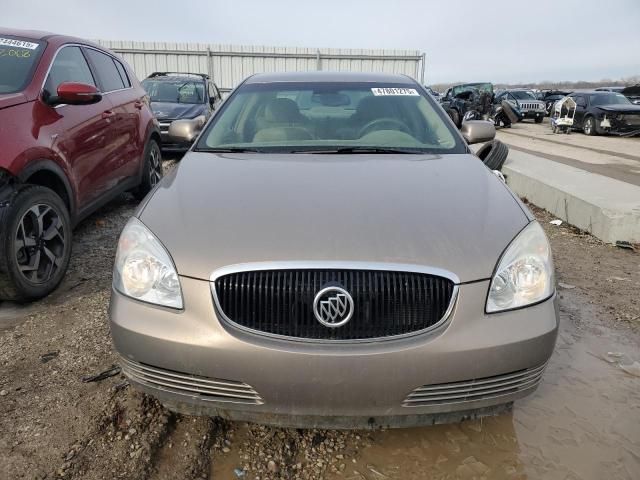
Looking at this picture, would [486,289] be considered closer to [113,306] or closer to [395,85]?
[113,306]

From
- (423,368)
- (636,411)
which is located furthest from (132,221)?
(636,411)

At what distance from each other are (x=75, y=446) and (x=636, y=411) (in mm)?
2477

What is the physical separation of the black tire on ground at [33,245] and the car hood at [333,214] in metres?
1.12

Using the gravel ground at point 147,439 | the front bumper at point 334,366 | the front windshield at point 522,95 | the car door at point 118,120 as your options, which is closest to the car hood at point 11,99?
the car door at point 118,120

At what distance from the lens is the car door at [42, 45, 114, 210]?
3.54 meters

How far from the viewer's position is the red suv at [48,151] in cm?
294

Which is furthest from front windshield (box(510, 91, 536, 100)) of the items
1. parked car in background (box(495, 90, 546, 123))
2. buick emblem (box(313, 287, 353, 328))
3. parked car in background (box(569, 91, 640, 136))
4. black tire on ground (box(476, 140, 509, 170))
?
buick emblem (box(313, 287, 353, 328))

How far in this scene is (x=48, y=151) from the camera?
3.23 metres

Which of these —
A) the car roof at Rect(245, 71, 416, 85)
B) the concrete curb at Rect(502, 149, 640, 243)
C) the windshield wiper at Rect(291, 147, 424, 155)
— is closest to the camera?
the windshield wiper at Rect(291, 147, 424, 155)

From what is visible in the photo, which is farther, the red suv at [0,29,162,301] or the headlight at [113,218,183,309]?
the red suv at [0,29,162,301]

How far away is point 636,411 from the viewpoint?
2.30 meters

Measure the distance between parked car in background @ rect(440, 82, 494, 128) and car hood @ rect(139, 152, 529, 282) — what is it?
690 inches

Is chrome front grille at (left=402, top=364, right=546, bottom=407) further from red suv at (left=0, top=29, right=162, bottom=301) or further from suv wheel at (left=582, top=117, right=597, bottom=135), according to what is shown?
suv wheel at (left=582, top=117, right=597, bottom=135)

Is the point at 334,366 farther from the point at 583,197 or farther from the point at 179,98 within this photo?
the point at 179,98
